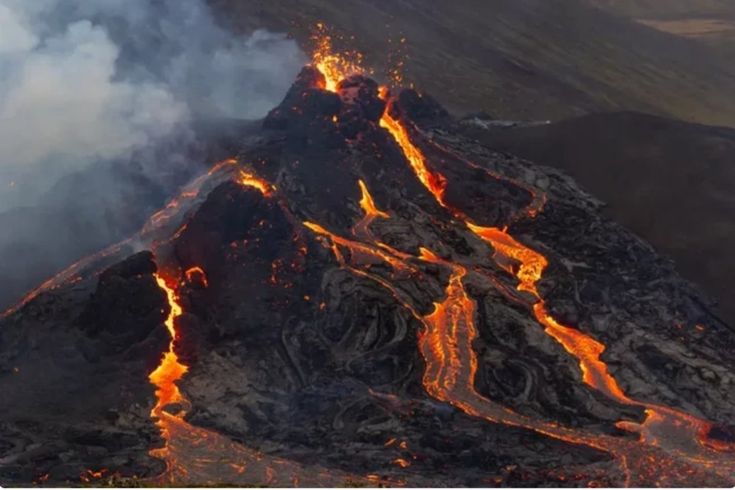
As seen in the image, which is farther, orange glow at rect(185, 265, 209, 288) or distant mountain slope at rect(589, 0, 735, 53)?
distant mountain slope at rect(589, 0, 735, 53)

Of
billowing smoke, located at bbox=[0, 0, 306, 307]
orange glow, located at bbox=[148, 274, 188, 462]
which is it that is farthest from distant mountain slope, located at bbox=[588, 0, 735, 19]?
orange glow, located at bbox=[148, 274, 188, 462]

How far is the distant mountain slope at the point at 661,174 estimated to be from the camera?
55.0 meters

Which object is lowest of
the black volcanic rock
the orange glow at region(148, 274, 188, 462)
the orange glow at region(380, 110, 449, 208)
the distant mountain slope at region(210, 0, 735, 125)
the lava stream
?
the lava stream

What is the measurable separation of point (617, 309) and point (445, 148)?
22.2 metres

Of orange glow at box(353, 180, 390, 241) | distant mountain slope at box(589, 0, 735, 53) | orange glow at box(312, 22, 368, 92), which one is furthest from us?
distant mountain slope at box(589, 0, 735, 53)

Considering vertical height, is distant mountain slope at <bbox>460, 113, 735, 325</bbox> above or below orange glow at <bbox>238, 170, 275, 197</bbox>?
below

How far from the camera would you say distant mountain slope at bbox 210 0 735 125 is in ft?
363

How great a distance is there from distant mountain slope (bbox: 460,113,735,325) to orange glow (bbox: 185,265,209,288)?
91.1 feet

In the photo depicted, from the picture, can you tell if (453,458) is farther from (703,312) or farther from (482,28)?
(482,28)

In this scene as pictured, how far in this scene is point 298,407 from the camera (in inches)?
1358

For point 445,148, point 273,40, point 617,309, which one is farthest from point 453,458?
point 273,40

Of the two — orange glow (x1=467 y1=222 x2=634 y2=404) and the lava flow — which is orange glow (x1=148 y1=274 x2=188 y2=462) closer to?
the lava flow

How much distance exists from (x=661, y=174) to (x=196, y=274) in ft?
119

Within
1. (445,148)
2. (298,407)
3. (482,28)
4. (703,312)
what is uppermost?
(482,28)
